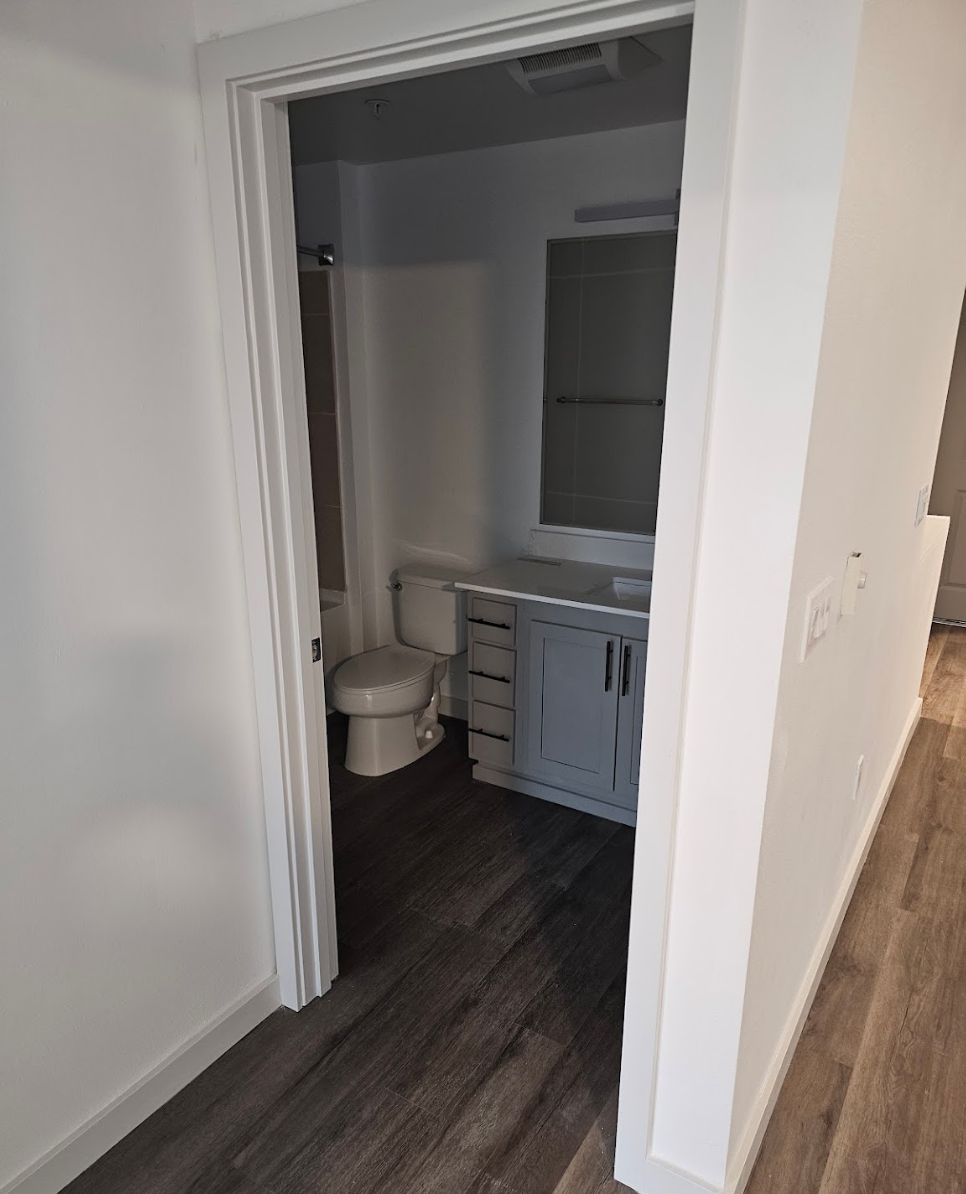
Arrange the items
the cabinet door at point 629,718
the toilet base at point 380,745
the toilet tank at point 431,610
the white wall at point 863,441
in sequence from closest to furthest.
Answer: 1. the white wall at point 863,441
2. the cabinet door at point 629,718
3. the toilet base at point 380,745
4. the toilet tank at point 431,610

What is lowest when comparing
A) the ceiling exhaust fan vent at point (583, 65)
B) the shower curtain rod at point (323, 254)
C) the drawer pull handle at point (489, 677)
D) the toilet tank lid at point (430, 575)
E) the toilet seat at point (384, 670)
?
the toilet seat at point (384, 670)

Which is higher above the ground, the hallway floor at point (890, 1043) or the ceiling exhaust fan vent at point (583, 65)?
the ceiling exhaust fan vent at point (583, 65)

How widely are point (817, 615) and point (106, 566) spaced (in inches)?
49.7

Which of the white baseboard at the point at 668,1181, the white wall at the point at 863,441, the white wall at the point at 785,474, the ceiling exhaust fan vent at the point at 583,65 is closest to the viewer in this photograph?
the white wall at the point at 785,474

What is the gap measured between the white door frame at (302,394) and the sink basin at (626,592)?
120 centimetres

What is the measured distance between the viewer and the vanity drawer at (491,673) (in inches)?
121

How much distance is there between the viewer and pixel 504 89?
2418 mm

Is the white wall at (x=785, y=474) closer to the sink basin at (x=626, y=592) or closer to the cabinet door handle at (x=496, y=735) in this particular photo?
the sink basin at (x=626, y=592)

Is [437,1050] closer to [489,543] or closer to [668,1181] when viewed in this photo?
[668,1181]

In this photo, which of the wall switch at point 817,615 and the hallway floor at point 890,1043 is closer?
the wall switch at point 817,615

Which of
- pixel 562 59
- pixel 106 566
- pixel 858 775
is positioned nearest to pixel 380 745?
pixel 858 775

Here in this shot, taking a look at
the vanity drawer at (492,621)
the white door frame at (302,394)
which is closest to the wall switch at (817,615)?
the white door frame at (302,394)

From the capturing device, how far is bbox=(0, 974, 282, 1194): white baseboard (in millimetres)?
1591

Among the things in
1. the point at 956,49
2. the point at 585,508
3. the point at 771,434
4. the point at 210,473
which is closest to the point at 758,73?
the point at 771,434
